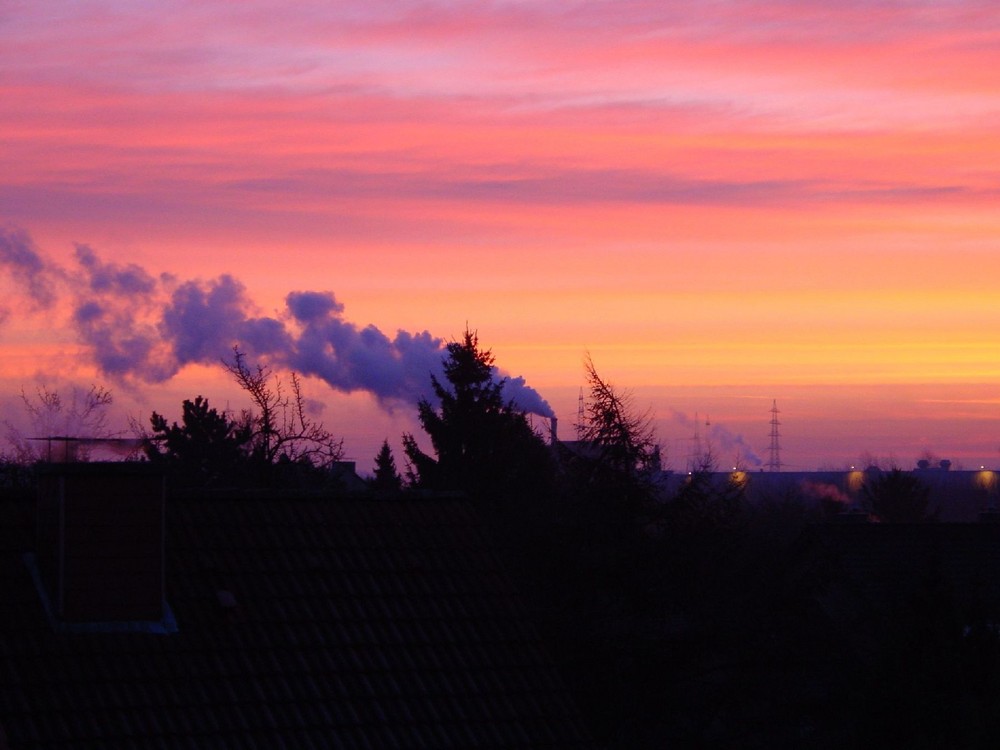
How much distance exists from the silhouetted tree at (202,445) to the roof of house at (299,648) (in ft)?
90.5

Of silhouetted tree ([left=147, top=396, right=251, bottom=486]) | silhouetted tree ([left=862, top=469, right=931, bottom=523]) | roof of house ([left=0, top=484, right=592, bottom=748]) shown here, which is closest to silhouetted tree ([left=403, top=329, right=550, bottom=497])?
silhouetted tree ([left=147, top=396, right=251, bottom=486])

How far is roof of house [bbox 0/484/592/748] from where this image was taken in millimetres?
13383

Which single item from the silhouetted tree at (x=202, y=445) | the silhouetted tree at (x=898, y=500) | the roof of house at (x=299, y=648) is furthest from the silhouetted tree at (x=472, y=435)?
the silhouetted tree at (x=898, y=500)

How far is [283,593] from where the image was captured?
15305 millimetres

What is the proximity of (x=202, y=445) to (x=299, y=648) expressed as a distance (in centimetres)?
3593

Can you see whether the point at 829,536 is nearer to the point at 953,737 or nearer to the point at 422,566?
the point at 953,737

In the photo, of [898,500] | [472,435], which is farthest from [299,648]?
[898,500]

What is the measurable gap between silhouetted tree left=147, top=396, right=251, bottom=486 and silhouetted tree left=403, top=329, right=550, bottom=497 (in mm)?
6158

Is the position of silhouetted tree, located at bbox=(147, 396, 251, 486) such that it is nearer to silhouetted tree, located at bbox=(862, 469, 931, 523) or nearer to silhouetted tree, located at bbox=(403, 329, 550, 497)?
silhouetted tree, located at bbox=(403, 329, 550, 497)

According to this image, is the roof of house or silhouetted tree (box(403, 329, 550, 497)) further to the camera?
silhouetted tree (box(403, 329, 550, 497))

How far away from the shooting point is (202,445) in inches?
1948

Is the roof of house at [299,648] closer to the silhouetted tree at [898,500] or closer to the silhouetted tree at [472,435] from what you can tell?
the silhouetted tree at [472,435]

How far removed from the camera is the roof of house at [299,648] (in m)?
13.4

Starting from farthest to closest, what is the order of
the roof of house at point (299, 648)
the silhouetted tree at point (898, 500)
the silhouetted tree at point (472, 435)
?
1. the silhouetted tree at point (898, 500)
2. the silhouetted tree at point (472, 435)
3. the roof of house at point (299, 648)
